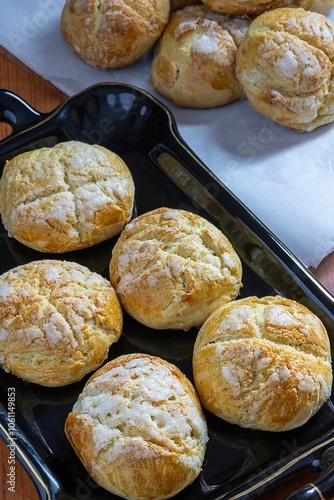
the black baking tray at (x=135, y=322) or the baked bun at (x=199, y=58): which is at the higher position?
the baked bun at (x=199, y=58)

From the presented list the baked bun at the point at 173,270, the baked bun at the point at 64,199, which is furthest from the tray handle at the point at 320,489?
the baked bun at the point at 64,199

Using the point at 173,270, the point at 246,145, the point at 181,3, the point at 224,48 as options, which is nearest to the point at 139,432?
the point at 173,270

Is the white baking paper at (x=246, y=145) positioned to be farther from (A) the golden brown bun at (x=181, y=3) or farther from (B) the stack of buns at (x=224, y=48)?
(A) the golden brown bun at (x=181, y=3)

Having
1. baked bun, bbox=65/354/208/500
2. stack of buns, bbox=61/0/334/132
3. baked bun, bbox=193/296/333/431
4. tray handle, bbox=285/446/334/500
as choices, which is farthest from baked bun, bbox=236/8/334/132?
tray handle, bbox=285/446/334/500

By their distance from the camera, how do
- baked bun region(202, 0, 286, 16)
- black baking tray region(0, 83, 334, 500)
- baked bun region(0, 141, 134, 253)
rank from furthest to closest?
baked bun region(202, 0, 286, 16)
baked bun region(0, 141, 134, 253)
black baking tray region(0, 83, 334, 500)

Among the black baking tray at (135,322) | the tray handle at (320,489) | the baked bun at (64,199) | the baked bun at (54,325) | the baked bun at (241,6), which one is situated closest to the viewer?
the tray handle at (320,489)

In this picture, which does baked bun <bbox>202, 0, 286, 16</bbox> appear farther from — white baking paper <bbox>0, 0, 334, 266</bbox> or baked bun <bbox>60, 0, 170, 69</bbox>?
white baking paper <bbox>0, 0, 334, 266</bbox>

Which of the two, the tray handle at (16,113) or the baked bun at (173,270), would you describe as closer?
the baked bun at (173,270)

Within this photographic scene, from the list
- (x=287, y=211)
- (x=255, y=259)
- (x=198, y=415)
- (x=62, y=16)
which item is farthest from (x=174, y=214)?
(x=62, y=16)
